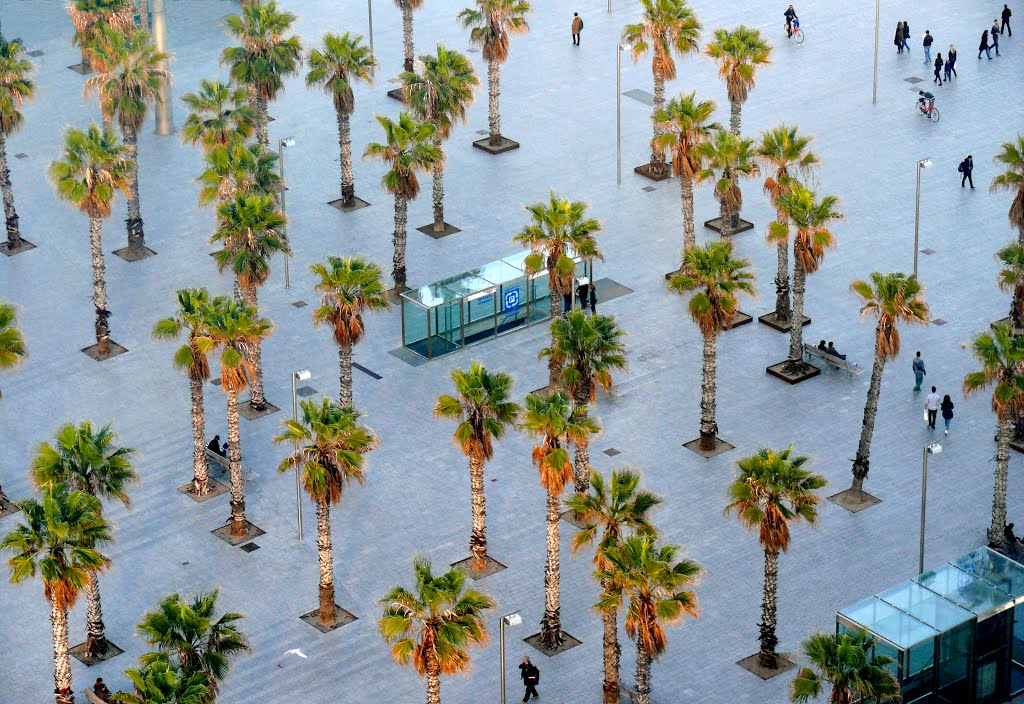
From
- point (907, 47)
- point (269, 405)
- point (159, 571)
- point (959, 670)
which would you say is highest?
point (907, 47)

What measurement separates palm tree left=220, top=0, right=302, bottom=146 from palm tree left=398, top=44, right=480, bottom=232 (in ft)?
19.6

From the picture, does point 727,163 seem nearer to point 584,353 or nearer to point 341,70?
point 584,353

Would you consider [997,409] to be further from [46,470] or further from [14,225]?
[14,225]

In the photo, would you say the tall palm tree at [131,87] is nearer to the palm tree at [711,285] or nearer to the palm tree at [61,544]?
the palm tree at [711,285]

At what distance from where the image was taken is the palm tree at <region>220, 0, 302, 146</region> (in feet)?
314


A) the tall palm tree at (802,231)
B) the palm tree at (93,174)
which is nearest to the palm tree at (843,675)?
the tall palm tree at (802,231)

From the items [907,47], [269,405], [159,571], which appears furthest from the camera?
[907,47]

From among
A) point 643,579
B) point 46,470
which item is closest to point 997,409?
point 643,579

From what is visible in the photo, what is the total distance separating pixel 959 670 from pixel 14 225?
153 feet

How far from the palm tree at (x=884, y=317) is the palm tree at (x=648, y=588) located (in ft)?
49.0

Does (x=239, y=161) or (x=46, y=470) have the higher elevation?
(x=239, y=161)

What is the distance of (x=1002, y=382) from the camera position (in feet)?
230

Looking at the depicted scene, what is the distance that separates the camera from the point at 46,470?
2618 inches

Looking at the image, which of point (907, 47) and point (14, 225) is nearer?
point (14, 225)
